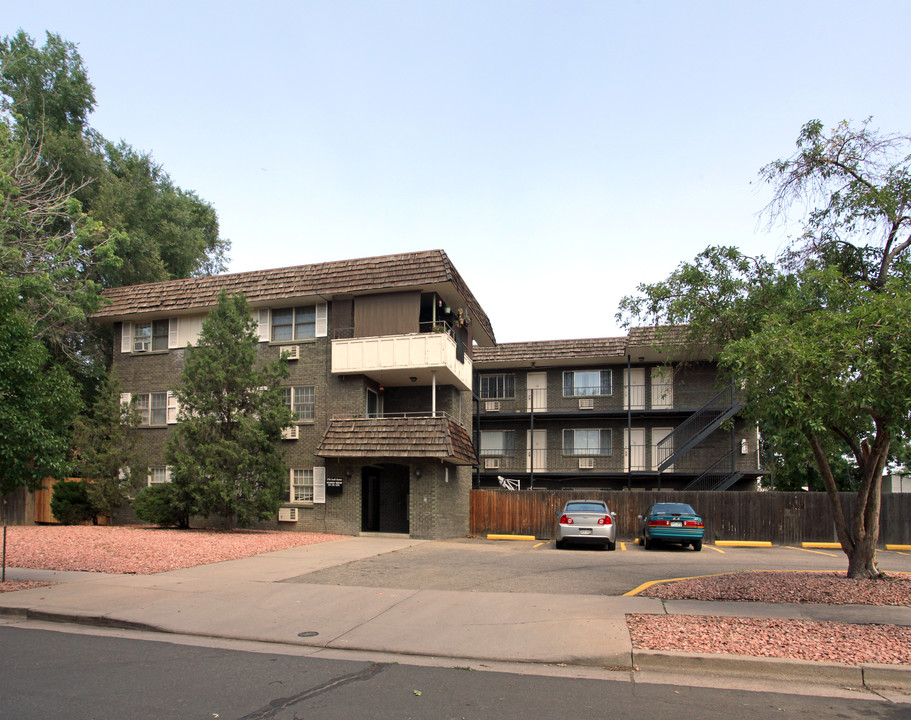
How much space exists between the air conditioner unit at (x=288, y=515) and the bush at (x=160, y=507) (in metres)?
3.03

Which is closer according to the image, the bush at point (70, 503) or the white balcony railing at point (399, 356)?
the white balcony railing at point (399, 356)

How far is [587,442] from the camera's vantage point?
110 feet

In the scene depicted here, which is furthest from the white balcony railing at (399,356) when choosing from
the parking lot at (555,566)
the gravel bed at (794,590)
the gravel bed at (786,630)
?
the gravel bed at (786,630)

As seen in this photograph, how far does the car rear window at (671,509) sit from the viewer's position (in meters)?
20.5

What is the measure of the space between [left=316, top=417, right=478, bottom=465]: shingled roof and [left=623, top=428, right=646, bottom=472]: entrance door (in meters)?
11.9

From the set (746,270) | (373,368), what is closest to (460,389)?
(373,368)

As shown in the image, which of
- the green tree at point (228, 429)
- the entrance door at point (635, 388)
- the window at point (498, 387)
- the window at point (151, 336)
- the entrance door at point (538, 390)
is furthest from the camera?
the window at point (498, 387)

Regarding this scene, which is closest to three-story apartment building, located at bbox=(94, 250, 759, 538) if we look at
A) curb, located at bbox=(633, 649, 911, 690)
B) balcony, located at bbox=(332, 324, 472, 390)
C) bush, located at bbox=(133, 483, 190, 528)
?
balcony, located at bbox=(332, 324, 472, 390)

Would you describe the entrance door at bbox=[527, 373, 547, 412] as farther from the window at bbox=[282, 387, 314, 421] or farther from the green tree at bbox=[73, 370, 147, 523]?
the green tree at bbox=[73, 370, 147, 523]

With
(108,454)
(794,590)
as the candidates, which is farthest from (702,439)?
(108,454)

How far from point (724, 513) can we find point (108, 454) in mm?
20990

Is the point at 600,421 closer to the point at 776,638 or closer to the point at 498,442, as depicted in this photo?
the point at 498,442

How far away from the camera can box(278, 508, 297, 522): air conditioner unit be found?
2427 cm

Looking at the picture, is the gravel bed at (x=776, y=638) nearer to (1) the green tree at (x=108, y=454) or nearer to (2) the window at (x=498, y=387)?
(1) the green tree at (x=108, y=454)
